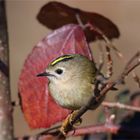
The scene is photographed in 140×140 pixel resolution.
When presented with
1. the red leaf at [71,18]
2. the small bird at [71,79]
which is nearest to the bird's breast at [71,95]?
the small bird at [71,79]

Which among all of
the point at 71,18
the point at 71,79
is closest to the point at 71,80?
the point at 71,79

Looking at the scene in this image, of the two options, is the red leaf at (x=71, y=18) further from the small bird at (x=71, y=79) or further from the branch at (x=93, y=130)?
the branch at (x=93, y=130)

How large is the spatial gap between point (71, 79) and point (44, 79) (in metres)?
0.08

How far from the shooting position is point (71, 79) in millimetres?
1334

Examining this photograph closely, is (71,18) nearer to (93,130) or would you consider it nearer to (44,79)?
(44,79)

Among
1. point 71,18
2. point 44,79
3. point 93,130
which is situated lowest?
point 93,130

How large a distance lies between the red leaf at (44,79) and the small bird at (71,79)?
0.05 ft

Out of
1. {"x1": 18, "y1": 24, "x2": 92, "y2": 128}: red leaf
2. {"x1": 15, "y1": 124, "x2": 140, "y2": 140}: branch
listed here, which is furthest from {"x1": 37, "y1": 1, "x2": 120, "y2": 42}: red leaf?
{"x1": 15, "y1": 124, "x2": 140, "y2": 140}: branch

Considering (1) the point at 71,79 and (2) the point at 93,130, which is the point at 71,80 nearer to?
(1) the point at 71,79

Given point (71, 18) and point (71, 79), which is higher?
point (71, 18)

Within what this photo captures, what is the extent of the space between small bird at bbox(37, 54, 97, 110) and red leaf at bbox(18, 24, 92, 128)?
0.05ft

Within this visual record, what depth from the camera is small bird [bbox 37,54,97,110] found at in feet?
3.99

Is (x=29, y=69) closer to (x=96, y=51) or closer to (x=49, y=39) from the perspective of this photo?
(x=49, y=39)

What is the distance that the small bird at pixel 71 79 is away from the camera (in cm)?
122
